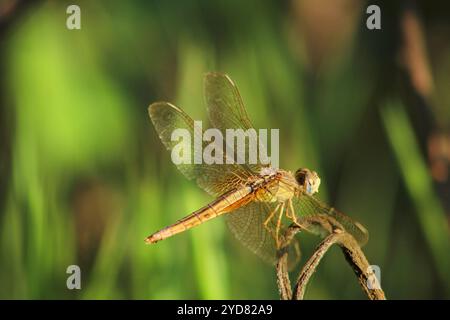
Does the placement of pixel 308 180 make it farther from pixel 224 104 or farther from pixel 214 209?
pixel 224 104

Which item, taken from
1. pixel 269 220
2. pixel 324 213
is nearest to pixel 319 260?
pixel 324 213

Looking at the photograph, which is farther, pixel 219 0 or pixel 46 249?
pixel 219 0

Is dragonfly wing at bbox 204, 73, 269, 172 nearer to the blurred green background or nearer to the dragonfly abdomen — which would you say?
the dragonfly abdomen

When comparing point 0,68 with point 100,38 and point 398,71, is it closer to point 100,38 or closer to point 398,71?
point 100,38

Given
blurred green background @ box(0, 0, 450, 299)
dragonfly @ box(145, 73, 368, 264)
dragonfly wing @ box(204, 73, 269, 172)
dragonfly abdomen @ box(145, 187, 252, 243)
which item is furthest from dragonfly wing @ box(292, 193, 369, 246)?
blurred green background @ box(0, 0, 450, 299)

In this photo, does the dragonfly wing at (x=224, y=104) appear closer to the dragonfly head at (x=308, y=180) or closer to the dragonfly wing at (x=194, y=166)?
the dragonfly wing at (x=194, y=166)
